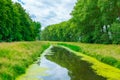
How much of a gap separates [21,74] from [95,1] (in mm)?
52017

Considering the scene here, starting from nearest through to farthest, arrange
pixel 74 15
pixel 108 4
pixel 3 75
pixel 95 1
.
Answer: pixel 3 75 < pixel 108 4 < pixel 95 1 < pixel 74 15

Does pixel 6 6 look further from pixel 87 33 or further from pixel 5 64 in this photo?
pixel 5 64

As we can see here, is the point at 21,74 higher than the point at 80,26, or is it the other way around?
the point at 80,26

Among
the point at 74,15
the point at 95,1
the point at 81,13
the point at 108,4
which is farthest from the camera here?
the point at 74,15

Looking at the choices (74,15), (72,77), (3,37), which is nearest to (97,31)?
(74,15)

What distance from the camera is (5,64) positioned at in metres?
20.4

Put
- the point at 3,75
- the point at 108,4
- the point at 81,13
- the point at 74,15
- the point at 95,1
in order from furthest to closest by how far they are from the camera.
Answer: the point at 74,15 → the point at 81,13 → the point at 95,1 → the point at 108,4 → the point at 3,75

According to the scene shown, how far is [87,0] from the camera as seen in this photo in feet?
234

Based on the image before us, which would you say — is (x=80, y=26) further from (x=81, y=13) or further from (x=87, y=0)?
(x=87, y=0)

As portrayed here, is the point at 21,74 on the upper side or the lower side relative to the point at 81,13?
lower

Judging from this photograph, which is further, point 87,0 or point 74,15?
point 74,15

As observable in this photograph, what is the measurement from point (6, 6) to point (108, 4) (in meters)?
28.5

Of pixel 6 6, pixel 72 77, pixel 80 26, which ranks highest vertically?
pixel 6 6

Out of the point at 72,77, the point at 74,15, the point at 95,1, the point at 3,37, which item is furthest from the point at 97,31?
the point at 72,77
